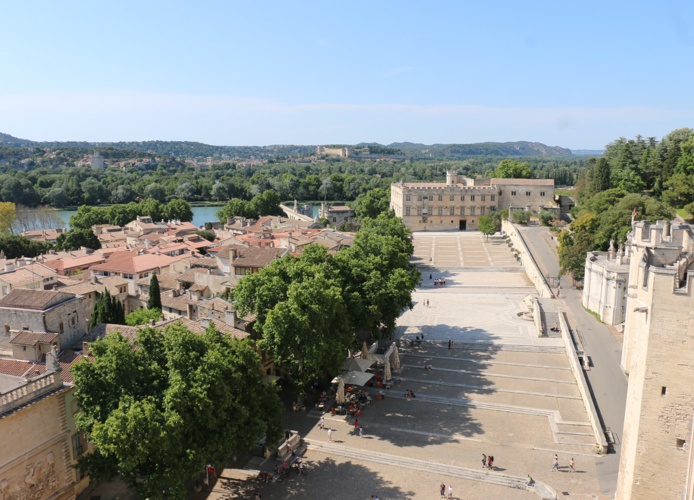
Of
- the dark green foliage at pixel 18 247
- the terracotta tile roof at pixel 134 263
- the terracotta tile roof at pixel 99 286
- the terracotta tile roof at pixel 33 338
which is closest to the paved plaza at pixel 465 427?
the terracotta tile roof at pixel 33 338

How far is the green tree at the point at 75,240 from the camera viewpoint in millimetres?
73562

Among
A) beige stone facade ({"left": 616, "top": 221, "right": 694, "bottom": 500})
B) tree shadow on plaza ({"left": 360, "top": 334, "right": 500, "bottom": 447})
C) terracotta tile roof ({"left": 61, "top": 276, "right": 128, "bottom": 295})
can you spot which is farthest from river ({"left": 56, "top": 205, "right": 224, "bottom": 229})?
beige stone facade ({"left": 616, "top": 221, "right": 694, "bottom": 500})

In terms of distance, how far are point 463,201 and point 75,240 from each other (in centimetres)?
5831

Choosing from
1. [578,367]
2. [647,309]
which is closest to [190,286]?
[578,367]

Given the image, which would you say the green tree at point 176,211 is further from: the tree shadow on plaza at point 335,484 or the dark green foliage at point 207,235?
the tree shadow on plaza at point 335,484

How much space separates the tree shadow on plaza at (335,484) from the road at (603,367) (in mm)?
8671

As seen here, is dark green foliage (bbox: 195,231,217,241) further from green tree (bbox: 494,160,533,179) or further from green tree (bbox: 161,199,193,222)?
green tree (bbox: 494,160,533,179)

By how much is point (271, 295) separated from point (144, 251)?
35711 millimetres

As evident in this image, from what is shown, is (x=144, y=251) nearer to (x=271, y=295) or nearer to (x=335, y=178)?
(x=271, y=295)

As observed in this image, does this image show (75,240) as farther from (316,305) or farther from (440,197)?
(316,305)

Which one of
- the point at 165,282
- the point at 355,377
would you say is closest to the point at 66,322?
the point at 355,377

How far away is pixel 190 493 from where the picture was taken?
22.6m

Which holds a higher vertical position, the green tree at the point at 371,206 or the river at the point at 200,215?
the green tree at the point at 371,206

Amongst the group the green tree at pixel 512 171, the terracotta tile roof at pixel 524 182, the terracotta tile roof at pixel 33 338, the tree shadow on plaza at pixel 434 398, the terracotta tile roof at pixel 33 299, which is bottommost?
the tree shadow on plaza at pixel 434 398
